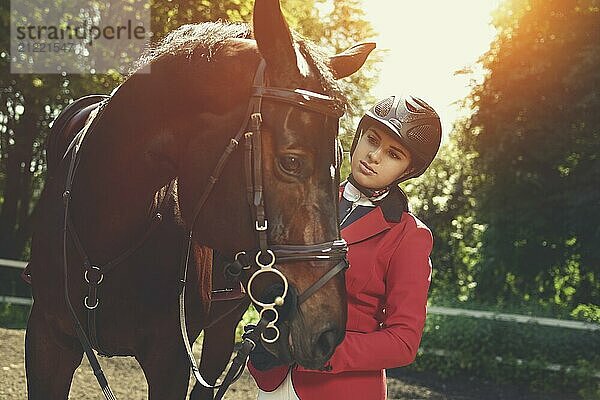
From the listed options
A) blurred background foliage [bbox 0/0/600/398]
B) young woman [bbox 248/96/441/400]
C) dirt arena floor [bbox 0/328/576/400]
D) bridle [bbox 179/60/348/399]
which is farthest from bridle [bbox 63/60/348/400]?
blurred background foliage [bbox 0/0/600/398]

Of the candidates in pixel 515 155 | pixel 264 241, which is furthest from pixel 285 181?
pixel 515 155

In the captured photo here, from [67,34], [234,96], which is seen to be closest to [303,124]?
[234,96]

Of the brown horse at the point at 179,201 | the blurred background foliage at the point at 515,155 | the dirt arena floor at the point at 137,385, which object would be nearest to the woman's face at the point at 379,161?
the brown horse at the point at 179,201

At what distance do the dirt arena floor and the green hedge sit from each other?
0.78 ft

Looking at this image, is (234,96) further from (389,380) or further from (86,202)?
(389,380)

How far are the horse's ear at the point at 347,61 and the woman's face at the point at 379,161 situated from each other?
0.20m

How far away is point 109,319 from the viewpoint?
102 inches

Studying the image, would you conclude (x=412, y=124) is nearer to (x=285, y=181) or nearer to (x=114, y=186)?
(x=285, y=181)

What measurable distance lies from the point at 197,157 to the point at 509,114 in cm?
1038

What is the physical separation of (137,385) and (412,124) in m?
4.73

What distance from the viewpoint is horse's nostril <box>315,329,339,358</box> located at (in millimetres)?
1874

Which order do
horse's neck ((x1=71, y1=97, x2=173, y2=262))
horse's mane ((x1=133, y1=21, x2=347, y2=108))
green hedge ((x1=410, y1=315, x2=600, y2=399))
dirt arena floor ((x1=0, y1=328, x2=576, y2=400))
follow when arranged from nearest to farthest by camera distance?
horse's mane ((x1=133, y1=21, x2=347, y2=108)) < horse's neck ((x1=71, y1=97, x2=173, y2=262)) < dirt arena floor ((x1=0, y1=328, x2=576, y2=400)) < green hedge ((x1=410, y1=315, x2=600, y2=399))

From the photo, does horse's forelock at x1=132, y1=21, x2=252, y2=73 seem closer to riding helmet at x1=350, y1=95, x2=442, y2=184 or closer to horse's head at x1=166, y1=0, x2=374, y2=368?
horse's head at x1=166, y1=0, x2=374, y2=368

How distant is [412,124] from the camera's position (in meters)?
2.28
